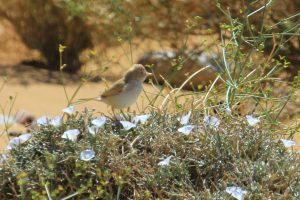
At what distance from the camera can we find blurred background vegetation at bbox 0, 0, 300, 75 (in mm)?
10047

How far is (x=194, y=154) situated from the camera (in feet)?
11.5

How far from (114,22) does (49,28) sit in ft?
6.21

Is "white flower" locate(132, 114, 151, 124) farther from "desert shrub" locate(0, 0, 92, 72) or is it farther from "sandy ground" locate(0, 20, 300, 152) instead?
"desert shrub" locate(0, 0, 92, 72)

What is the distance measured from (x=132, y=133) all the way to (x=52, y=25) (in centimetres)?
929

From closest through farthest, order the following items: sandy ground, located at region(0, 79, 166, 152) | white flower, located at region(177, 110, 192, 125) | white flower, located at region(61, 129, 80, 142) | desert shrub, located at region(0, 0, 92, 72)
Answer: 1. white flower, located at region(61, 129, 80, 142)
2. white flower, located at region(177, 110, 192, 125)
3. sandy ground, located at region(0, 79, 166, 152)
4. desert shrub, located at region(0, 0, 92, 72)

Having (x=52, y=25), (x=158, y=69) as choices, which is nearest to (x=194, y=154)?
(x=158, y=69)

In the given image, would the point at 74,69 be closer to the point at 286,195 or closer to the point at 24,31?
the point at 24,31

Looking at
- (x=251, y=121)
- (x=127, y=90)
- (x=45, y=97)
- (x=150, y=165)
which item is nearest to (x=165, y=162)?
(x=150, y=165)

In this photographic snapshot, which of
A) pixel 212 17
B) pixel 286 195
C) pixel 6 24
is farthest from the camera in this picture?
pixel 6 24

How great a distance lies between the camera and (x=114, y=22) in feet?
36.6

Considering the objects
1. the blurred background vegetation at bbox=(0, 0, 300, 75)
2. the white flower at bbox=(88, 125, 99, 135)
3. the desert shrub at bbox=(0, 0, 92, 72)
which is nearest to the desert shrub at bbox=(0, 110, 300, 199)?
the white flower at bbox=(88, 125, 99, 135)

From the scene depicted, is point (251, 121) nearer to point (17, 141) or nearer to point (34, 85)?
point (17, 141)

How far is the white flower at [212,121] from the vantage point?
12.1 ft

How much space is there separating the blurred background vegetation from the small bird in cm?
490
